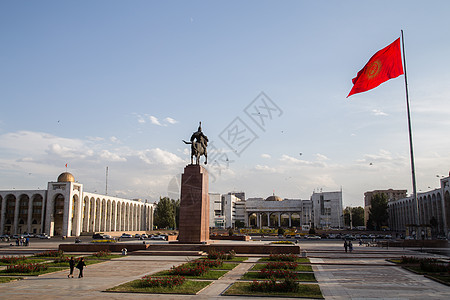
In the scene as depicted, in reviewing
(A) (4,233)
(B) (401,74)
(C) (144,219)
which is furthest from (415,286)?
(C) (144,219)

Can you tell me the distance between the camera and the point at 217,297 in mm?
11789

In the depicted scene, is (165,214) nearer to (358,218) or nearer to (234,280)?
(358,218)

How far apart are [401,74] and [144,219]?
291ft

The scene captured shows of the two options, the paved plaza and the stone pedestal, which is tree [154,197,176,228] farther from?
the paved plaza

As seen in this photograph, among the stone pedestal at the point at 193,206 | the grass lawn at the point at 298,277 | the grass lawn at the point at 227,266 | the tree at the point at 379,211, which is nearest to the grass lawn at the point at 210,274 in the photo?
the grass lawn at the point at 298,277

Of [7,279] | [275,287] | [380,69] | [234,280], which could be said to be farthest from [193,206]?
[275,287]

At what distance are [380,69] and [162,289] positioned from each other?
1639cm

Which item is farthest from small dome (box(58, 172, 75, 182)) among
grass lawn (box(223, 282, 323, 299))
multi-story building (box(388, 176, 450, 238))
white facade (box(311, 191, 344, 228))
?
white facade (box(311, 191, 344, 228))

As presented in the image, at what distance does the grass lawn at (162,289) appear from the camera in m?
12.5

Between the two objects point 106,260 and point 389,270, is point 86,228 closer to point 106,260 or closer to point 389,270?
point 106,260

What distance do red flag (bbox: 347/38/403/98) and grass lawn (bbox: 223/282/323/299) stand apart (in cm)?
1164

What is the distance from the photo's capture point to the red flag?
818 inches

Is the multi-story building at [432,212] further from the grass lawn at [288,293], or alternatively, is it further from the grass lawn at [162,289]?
the grass lawn at [162,289]

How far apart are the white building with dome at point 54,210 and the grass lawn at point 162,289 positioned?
5726 cm
